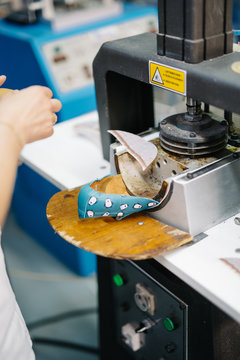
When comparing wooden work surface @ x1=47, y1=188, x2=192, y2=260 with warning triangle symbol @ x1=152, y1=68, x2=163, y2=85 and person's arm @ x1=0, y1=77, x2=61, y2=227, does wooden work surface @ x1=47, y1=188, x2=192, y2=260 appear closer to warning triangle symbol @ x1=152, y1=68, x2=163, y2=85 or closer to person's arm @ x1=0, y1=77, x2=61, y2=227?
person's arm @ x1=0, y1=77, x2=61, y2=227

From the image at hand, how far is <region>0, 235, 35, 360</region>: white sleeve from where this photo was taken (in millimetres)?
852

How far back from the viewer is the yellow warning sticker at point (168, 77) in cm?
98

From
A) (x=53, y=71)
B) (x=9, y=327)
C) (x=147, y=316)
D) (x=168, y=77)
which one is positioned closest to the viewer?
(x=9, y=327)

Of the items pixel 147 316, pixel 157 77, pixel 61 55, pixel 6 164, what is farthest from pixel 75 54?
pixel 6 164

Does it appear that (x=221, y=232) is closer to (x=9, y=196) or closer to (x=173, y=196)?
(x=173, y=196)

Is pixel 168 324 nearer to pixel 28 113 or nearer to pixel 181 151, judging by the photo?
pixel 181 151

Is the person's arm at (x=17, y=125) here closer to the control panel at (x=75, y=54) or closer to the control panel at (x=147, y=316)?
the control panel at (x=147, y=316)

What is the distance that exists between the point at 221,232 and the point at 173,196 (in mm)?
146

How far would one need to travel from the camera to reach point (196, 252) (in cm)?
92

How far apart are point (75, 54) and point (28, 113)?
1.58 metres

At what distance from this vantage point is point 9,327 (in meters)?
0.88

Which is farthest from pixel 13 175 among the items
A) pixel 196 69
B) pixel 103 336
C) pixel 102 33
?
pixel 102 33

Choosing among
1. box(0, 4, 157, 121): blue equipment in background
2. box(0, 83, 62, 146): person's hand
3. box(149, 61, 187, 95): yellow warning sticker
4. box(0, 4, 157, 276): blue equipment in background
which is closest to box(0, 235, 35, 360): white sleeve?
box(0, 83, 62, 146): person's hand

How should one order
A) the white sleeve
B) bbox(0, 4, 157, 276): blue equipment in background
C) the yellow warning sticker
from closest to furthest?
the white sleeve, the yellow warning sticker, bbox(0, 4, 157, 276): blue equipment in background
